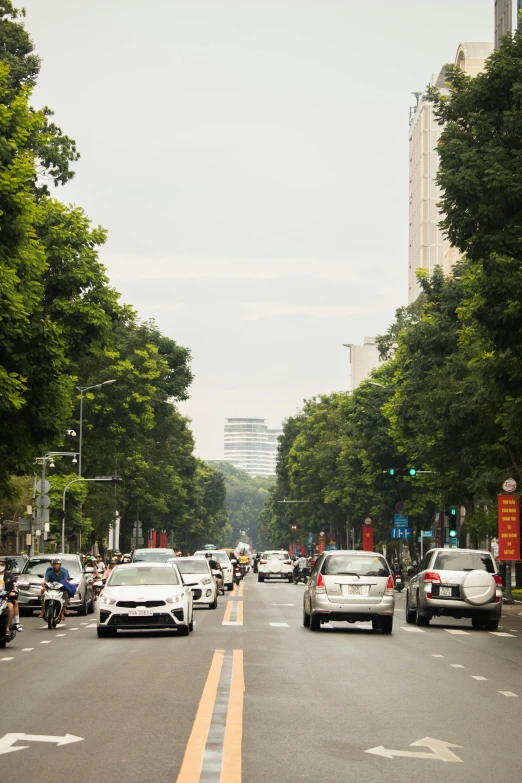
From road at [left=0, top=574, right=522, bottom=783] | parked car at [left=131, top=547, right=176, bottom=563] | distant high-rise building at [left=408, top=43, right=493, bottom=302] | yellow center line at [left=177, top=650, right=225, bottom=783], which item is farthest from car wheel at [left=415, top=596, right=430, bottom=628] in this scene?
distant high-rise building at [left=408, top=43, right=493, bottom=302]

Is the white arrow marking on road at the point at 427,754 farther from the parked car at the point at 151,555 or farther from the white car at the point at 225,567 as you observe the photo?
the white car at the point at 225,567

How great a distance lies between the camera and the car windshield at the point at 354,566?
1080 inches

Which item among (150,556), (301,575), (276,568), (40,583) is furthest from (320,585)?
(276,568)

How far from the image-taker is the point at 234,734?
11.5 m

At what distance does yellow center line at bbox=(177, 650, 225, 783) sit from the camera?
30.9 ft

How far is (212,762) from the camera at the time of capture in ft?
32.6

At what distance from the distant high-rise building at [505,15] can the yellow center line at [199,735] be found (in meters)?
71.9

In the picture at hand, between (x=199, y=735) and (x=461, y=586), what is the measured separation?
1878 centimetres

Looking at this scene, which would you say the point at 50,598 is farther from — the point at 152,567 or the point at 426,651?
the point at 426,651

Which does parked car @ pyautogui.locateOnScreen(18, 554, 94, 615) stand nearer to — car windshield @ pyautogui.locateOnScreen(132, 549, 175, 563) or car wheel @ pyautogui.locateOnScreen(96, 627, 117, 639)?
car windshield @ pyautogui.locateOnScreen(132, 549, 175, 563)

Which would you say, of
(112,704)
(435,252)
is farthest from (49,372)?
(435,252)

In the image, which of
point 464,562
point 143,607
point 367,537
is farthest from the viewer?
point 367,537

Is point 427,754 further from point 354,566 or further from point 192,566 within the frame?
point 192,566

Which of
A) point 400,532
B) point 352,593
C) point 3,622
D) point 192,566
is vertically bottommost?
point 3,622
